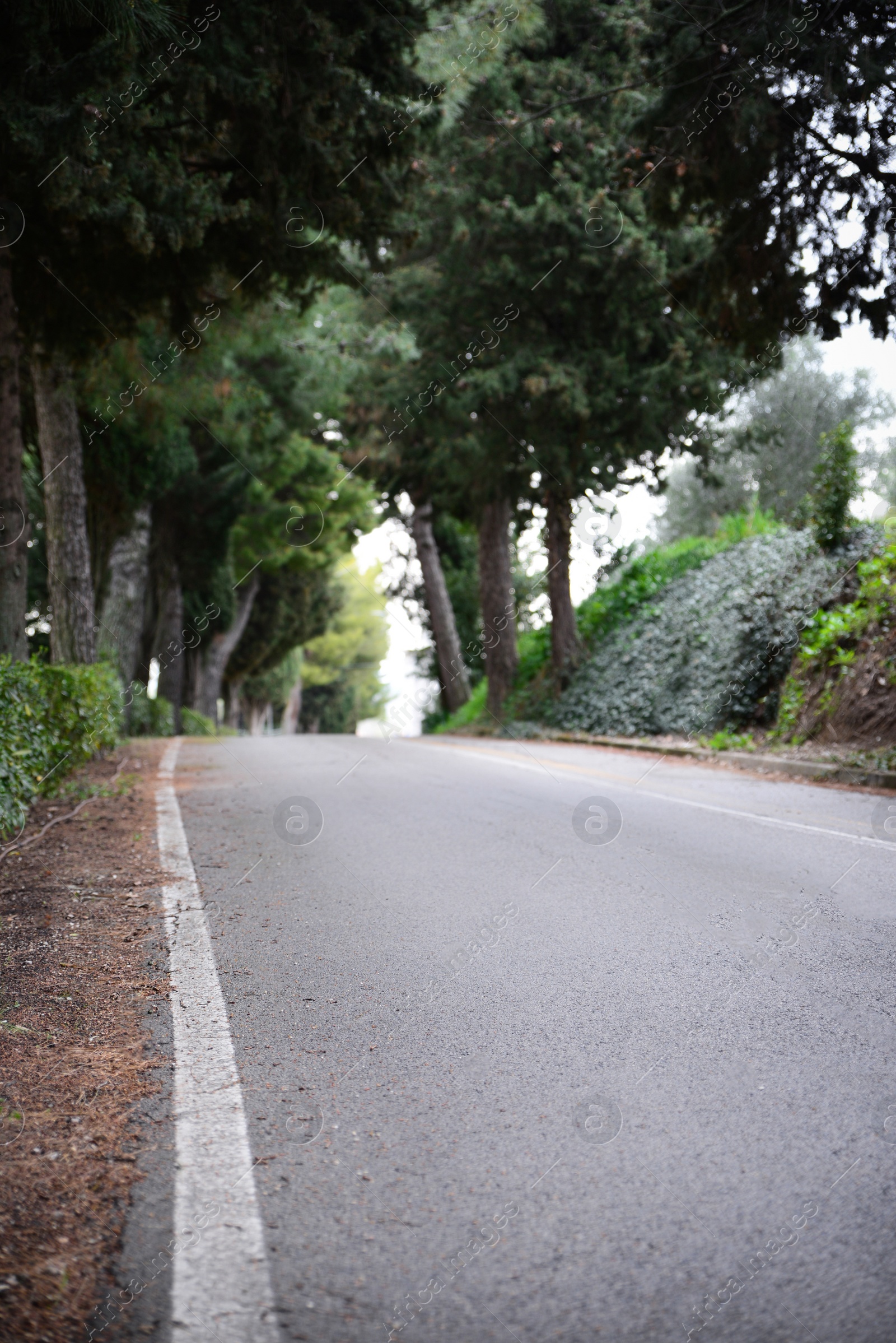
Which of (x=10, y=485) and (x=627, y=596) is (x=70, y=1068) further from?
(x=627, y=596)

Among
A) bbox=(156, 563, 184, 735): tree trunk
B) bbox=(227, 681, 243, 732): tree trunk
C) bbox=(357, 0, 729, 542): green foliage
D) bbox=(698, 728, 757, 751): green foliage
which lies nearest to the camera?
bbox=(698, 728, 757, 751): green foliage

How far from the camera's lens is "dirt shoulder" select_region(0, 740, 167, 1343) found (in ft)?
7.54

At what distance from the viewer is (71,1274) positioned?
2.29 meters

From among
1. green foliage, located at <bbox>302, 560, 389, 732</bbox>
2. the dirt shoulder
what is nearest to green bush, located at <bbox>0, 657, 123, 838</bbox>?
the dirt shoulder

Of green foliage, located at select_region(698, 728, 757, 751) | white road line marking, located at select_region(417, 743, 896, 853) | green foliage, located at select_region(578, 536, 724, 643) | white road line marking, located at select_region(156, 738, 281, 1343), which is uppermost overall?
green foliage, located at select_region(578, 536, 724, 643)

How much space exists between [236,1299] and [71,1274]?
1.25 ft

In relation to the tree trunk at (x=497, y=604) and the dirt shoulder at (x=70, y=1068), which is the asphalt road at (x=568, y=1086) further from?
the tree trunk at (x=497, y=604)

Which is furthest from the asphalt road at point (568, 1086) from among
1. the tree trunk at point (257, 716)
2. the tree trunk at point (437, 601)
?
the tree trunk at point (257, 716)

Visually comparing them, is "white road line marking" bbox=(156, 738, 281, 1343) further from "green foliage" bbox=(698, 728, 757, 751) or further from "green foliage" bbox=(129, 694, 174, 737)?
"green foliage" bbox=(129, 694, 174, 737)

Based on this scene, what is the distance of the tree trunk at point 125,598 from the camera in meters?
20.6

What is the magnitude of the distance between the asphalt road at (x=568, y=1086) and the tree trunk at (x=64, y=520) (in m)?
8.59

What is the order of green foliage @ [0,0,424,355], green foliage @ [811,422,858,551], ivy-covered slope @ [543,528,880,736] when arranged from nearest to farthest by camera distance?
green foliage @ [0,0,424,355]
green foliage @ [811,422,858,551]
ivy-covered slope @ [543,528,880,736]

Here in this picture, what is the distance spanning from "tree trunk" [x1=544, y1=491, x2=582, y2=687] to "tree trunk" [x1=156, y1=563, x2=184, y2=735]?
31.5 ft

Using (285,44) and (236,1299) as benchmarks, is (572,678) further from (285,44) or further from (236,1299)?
(236,1299)
